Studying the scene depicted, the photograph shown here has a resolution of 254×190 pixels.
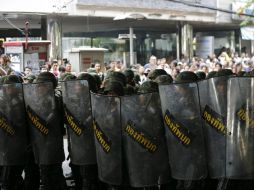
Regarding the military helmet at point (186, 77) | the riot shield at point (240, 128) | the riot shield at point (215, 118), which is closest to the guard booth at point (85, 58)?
the military helmet at point (186, 77)

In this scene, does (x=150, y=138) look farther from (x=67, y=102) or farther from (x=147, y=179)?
(x=67, y=102)

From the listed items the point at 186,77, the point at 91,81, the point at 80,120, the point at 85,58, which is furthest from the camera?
the point at 85,58

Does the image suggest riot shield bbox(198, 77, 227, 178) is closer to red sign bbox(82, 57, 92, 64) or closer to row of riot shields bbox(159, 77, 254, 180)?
row of riot shields bbox(159, 77, 254, 180)

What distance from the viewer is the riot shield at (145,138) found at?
5.61 metres

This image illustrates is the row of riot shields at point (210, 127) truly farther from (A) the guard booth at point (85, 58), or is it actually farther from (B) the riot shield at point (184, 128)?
(A) the guard booth at point (85, 58)

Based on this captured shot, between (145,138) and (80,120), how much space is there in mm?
1094

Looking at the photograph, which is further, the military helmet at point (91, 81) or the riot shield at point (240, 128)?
the military helmet at point (91, 81)

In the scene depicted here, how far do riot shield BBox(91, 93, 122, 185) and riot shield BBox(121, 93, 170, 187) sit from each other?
98 mm

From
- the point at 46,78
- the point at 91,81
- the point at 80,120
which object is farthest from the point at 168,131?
the point at 46,78

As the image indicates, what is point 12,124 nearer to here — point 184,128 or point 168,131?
point 168,131

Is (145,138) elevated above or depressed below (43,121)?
below

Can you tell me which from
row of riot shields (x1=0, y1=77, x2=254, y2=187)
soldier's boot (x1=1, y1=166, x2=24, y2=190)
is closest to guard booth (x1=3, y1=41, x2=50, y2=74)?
soldier's boot (x1=1, y1=166, x2=24, y2=190)

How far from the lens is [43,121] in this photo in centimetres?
659

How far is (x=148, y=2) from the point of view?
26125 mm
